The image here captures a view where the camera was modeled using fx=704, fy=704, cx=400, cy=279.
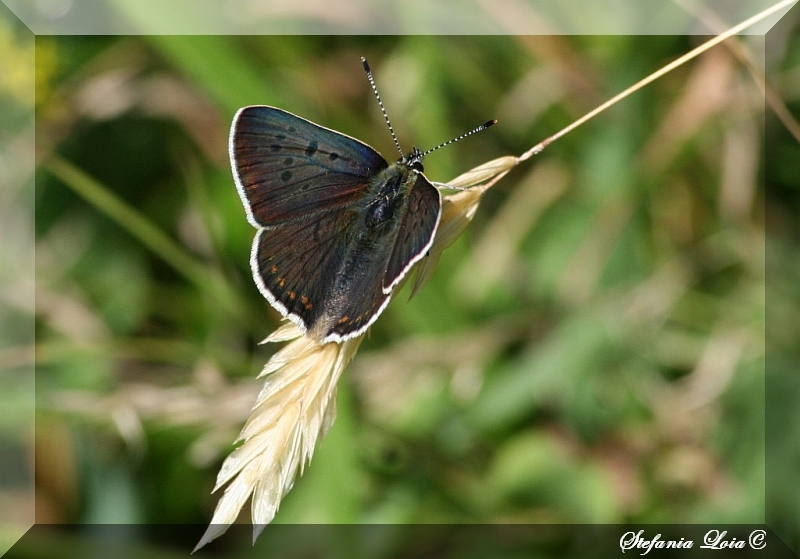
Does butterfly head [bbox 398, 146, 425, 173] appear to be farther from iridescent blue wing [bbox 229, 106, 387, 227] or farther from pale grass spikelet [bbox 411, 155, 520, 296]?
pale grass spikelet [bbox 411, 155, 520, 296]

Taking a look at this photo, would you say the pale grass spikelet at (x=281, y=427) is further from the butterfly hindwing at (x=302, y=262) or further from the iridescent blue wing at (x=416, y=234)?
the iridescent blue wing at (x=416, y=234)

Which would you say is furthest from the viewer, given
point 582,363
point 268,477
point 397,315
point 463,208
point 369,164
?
point 397,315

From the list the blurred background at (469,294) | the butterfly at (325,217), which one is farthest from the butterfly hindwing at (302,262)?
the blurred background at (469,294)

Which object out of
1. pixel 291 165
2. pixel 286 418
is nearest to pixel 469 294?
pixel 291 165

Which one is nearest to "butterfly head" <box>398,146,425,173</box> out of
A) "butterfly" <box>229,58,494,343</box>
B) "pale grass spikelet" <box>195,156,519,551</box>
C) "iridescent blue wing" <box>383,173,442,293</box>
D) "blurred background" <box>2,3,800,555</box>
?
"butterfly" <box>229,58,494,343</box>

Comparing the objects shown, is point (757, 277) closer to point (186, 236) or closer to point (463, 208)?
point (463, 208)

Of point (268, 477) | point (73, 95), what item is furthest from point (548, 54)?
point (268, 477)
